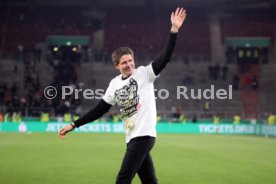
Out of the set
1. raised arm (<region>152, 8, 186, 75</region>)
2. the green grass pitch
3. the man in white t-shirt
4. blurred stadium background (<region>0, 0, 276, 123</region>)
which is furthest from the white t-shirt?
blurred stadium background (<region>0, 0, 276, 123</region>)

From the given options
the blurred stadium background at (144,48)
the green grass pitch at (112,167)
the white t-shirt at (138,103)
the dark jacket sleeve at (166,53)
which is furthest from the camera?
the blurred stadium background at (144,48)

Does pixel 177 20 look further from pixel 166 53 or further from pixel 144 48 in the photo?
pixel 144 48

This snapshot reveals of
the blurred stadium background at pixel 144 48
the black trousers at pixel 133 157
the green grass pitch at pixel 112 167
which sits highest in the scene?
the blurred stadium background at pixel 144 48

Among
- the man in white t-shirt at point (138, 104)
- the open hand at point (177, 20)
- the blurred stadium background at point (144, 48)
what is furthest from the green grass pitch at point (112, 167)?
the blurred stadium background at point (144, 48)

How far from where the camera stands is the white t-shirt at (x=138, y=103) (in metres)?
6.05

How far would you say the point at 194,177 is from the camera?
11.3m

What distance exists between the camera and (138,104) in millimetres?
6102

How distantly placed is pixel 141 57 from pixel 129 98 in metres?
41.8

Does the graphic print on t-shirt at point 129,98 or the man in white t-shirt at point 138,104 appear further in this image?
the graphic print on t-shirt at point 129,98

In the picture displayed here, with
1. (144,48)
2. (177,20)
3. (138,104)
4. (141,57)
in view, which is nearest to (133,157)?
(138,104)

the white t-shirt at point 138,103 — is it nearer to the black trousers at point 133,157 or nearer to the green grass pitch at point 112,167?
the black trousers at point 133,157

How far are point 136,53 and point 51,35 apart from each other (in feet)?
29.6

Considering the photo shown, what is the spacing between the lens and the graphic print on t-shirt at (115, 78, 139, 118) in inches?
241

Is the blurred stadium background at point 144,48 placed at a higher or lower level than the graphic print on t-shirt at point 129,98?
higher
